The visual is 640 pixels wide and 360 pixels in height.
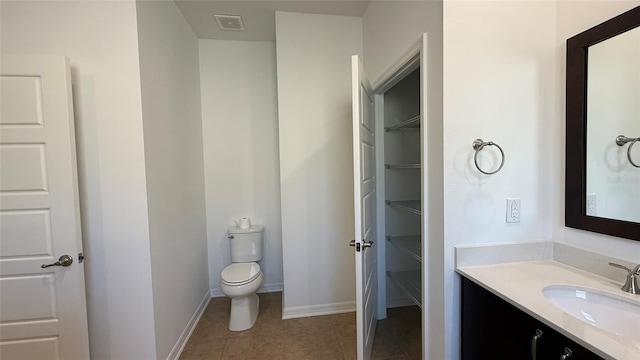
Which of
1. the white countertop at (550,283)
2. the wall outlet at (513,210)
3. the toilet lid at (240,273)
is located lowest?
the toilet lid at (240,273)

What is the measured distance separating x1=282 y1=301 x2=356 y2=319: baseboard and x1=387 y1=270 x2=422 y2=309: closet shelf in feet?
1.66

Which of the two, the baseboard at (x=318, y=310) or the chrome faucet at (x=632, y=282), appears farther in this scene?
the baseboard at (x=318, y=310)

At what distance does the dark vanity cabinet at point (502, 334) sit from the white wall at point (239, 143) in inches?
81.1

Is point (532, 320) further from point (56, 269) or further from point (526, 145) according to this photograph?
point (56, 269)

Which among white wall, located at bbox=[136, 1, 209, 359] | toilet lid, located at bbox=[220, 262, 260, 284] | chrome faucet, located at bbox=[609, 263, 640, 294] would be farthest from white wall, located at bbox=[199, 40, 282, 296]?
chrome faucet, located at bbox=[609, 263, 640, 294]

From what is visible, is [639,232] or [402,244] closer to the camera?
[639,232]

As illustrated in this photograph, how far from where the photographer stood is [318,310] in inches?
97.0

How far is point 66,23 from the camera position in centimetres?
152

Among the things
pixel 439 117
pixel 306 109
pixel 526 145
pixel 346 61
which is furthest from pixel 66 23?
pixel 526 145

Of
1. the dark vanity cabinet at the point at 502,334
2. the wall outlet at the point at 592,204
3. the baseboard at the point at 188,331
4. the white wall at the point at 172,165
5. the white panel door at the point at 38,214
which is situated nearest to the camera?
the dark vanity cabinet at the point at 502,334

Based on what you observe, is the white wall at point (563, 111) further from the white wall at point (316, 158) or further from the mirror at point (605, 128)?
the white wall at point (316, 158)

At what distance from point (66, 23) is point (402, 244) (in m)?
2.67

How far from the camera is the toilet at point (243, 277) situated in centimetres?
217

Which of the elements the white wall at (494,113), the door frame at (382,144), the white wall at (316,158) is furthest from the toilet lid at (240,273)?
the white wall at (494,113)
